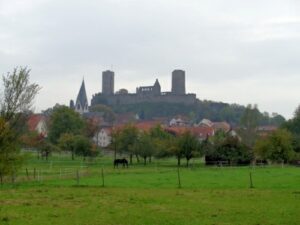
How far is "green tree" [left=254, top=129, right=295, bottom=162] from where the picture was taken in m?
78.7

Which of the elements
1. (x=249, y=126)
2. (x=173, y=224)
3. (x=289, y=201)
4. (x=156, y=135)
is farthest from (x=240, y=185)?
(x=249, y=126)

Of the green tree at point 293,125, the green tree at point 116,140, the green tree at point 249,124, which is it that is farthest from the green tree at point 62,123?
the green tree at point 293,125

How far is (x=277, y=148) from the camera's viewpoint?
78500 millimetres

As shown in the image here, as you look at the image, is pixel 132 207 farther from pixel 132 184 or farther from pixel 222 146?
pixel 222 146

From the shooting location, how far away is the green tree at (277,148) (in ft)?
A: 258

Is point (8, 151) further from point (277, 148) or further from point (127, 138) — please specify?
point (127, 138)

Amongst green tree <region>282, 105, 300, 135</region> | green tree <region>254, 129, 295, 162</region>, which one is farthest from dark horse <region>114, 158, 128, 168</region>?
green tree <region>282, 105, 300, 135</region>

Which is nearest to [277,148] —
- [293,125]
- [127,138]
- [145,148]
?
[145,148]

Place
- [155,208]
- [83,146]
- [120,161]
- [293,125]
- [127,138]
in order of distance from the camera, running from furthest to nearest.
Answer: [293,125]
[127,138]
[83,146]
[120,161]
[155,208]

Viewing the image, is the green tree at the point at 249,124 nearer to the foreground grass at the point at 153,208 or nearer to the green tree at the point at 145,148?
the green tree at the point at 145,148

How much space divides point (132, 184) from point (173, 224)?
21663 mm

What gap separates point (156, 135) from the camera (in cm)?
10962

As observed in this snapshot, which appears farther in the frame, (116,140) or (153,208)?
(116,140)

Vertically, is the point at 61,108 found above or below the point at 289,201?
above
